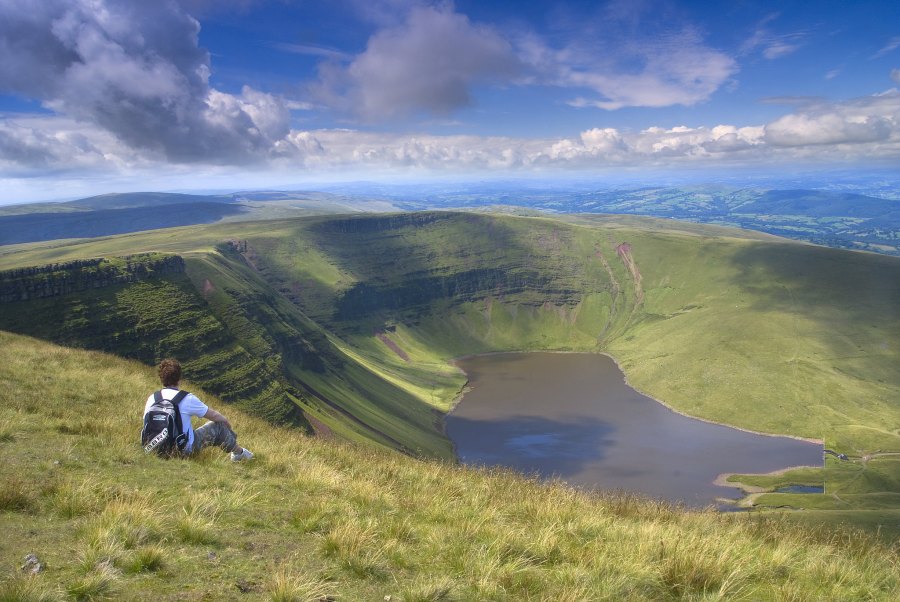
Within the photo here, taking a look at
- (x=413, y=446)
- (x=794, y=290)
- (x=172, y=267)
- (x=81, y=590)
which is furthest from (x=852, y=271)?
(x=81, y=590)

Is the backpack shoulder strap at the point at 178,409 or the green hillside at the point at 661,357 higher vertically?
the backpack shoulder strap at the point at 178,409

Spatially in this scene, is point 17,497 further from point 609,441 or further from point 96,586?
point 609,441

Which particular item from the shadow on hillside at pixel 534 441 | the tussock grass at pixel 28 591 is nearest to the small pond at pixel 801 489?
the shadow on hillside at pixel 534 441

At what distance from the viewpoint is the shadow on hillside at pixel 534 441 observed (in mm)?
112562

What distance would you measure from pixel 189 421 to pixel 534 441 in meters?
121

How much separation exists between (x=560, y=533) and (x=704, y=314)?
206 metres

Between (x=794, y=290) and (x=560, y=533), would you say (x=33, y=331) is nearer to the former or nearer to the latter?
(x=560, y=533)

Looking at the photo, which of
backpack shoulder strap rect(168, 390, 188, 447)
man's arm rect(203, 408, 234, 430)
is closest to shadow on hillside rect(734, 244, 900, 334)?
man's arm rect(203, 408, 234, 430)

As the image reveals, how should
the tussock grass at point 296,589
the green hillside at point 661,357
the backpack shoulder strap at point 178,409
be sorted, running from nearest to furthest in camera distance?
the tussock grass at point 296,589 → the backpack shoulder strap at point 178,409 → the green hillside at point 661,357

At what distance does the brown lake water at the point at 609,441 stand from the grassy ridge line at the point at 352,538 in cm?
7653

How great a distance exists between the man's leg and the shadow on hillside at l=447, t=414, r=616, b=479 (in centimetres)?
9804

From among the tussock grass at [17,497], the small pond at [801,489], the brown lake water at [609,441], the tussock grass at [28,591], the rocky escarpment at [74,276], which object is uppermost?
the tussock grass at [28,591]

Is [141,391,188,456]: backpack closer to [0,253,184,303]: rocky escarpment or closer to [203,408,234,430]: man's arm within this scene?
[203,408,234,430]: man's arm

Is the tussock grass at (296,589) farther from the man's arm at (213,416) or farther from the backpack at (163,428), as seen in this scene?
the backpack at (163,428)
